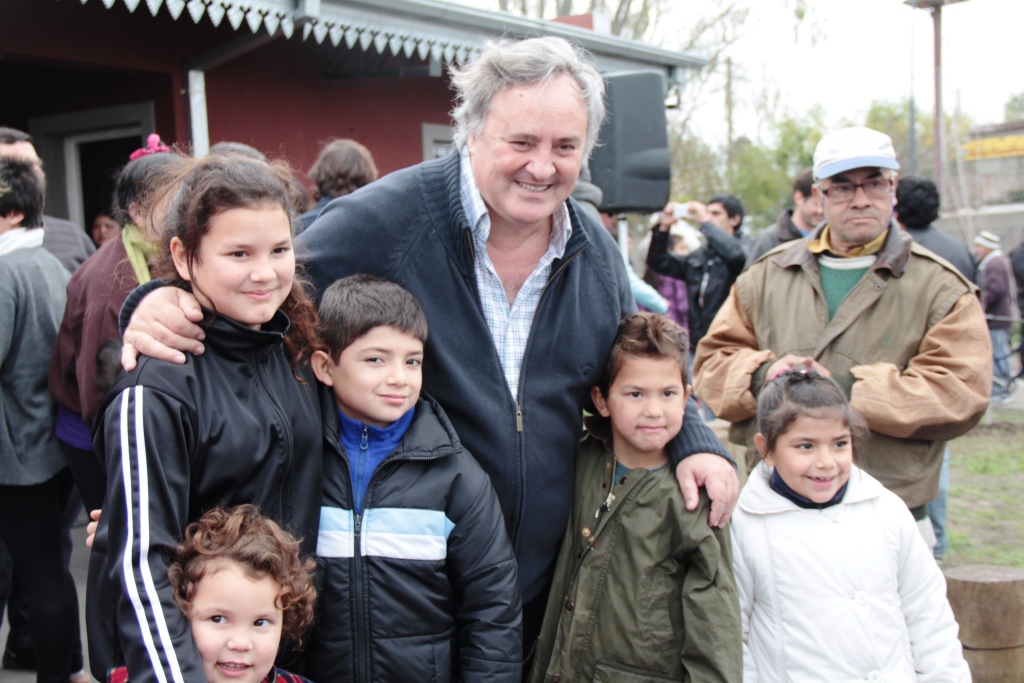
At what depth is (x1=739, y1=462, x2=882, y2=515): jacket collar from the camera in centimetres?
252

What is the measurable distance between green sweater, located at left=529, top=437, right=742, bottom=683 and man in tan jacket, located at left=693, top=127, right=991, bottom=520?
80cm

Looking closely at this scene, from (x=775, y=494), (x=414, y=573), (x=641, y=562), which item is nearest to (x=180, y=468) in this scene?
(x=414, y=573)

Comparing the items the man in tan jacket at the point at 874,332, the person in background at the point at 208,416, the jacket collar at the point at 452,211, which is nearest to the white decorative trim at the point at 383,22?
the man in tan jacket at the point at 874,332

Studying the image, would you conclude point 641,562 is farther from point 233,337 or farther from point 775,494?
point 233,337

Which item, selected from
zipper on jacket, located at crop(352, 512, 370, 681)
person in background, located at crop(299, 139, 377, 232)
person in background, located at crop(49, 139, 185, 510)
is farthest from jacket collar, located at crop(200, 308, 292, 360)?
person in background, located at crop(299, 139, 377, 232)

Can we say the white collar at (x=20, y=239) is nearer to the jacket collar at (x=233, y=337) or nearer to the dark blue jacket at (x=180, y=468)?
→ the dark blue jacket at (x=180, y=468)

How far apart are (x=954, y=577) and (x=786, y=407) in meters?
1.29

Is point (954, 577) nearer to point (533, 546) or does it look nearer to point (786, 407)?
point (786, 407)

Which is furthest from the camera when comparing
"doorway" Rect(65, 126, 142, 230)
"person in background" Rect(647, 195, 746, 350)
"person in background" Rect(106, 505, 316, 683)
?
"doorway" Rect(65, 126, 142, 230)

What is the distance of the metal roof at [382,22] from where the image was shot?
5309mm

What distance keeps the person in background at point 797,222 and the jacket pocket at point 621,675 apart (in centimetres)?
381

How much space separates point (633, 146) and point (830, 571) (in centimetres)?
291

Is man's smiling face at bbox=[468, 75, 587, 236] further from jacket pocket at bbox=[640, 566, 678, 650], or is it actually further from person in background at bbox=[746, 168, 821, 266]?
person in background at bbox=[746, 168, 821, 266]

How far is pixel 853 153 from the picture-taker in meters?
2.96
